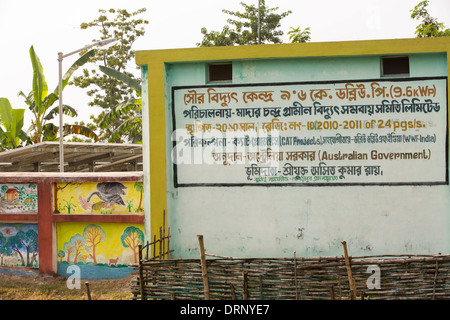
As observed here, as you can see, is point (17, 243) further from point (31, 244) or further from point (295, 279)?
point (295, 279)

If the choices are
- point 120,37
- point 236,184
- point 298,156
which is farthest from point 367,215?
point 120,37

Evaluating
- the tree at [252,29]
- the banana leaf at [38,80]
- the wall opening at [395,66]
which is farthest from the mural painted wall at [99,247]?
the tree at [252,29]

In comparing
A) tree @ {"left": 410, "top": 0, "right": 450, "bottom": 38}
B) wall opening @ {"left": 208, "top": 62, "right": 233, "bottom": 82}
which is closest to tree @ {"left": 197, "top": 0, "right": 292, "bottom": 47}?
tree @ {"left": 410, "top": 0, "right": 450, "bottom": 38}

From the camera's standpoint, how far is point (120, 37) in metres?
36.3

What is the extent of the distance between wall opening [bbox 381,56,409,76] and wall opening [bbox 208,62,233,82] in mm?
2801

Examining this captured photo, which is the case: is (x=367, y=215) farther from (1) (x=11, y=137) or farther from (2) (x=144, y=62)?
(1) (x=11, y=137)

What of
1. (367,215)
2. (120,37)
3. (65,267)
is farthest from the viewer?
(120,37)

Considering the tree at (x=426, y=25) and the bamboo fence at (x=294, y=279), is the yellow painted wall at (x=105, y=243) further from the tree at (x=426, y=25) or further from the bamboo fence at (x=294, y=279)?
the tree at (x=426, y=25)

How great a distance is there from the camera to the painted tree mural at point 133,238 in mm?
10594

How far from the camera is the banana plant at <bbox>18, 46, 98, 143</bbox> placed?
20653 millimetres

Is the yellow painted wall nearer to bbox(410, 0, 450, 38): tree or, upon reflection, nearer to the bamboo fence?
the bamboo fence

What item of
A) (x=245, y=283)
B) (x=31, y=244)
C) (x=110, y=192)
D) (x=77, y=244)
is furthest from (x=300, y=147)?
(x=31, y=244)

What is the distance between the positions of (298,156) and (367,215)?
1.62 meters

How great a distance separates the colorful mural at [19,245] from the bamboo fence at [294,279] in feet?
11.4
